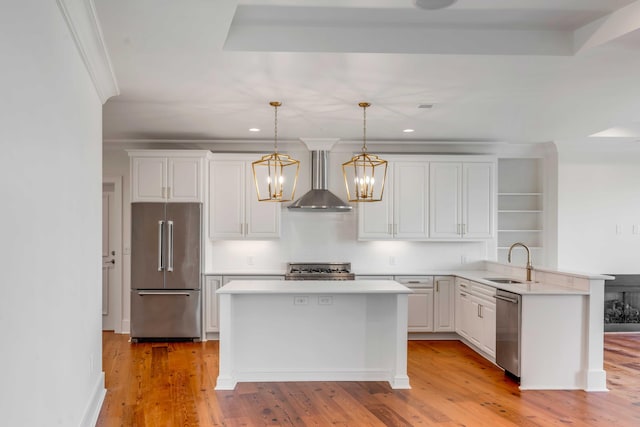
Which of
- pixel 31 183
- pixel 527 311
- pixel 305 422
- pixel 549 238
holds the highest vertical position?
pixel 31 183

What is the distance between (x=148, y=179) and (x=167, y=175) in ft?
0.79

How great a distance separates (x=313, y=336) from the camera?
15.3 ft

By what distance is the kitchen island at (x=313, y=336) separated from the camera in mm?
4605

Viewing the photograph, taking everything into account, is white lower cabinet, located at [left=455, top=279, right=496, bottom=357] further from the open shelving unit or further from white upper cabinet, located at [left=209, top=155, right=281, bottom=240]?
white upper cabinet, located at [left=209, top=155, right=281, bottom=240]

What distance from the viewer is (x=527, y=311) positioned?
4.47m

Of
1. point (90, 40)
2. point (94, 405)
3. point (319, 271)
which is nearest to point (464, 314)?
point (319, 271)

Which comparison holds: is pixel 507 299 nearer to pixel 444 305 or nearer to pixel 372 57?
pixel 444 305

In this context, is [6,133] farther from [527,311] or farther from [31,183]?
[527,311]

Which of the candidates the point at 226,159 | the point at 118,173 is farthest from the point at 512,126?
the point at 118,173

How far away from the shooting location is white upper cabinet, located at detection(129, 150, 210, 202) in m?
6.21

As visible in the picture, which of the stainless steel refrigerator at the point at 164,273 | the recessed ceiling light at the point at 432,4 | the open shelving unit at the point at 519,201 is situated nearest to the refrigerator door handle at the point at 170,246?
the stainless steel refrigerator at the point at 164,273

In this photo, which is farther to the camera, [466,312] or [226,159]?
[226,159]

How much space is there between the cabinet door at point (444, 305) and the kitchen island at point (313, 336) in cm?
200

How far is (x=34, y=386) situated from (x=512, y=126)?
5.41 m
